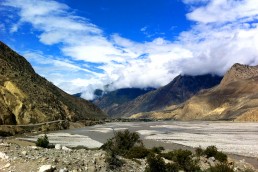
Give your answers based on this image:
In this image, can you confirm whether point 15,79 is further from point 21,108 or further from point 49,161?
point 49,161

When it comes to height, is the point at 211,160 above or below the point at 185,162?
below

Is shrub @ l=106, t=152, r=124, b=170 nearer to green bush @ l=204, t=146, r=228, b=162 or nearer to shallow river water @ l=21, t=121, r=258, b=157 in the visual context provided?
green bush @ l=204, t=146, r=228, b=162

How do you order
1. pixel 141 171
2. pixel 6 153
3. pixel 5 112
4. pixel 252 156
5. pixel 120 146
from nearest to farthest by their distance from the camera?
1. pixel 6 153
2. pixel 141 171
3. pixel 120 146
4. pixel 252 156
5. pixel 5 112

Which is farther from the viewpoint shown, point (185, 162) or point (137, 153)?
point (137, 153)

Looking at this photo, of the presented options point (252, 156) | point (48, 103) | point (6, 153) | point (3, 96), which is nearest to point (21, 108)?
point (3, 96)

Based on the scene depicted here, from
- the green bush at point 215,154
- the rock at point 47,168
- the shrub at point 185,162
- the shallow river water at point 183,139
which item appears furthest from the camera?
the shallow river water at point 183,139

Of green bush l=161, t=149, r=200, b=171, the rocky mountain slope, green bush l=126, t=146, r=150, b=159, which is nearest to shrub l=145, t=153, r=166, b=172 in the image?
green bush l=161, t=149, r=200, b=171

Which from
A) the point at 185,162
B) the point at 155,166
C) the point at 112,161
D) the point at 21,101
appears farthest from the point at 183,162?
the point at 21,101

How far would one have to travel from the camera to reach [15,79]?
96.1 m

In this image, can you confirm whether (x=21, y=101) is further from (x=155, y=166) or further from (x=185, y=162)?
(x=155, y=166)

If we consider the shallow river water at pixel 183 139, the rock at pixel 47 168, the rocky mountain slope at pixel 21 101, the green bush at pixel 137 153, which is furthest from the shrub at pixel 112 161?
the rocky mountain slope at pixel 21 101

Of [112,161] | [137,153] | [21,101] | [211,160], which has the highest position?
[21,101]

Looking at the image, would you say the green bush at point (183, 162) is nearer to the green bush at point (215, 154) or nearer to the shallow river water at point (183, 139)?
the green bush at point (215, 154)

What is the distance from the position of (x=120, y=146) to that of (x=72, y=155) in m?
12.0
